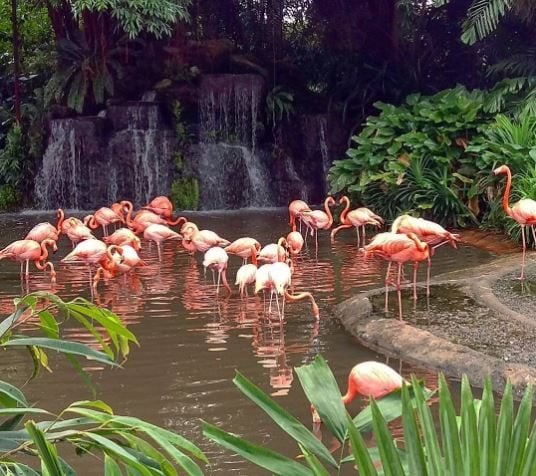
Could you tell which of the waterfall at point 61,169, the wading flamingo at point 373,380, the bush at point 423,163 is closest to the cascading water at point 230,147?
the waterfall at point 61,169

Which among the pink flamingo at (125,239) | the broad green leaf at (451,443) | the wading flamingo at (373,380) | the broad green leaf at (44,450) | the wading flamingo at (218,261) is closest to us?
the broad green leaf at (451,443)

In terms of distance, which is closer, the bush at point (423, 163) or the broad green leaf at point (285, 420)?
the broad green leaf at point (285, 420)

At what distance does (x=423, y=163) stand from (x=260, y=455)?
10.3 m

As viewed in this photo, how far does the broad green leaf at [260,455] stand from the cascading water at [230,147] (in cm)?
1396

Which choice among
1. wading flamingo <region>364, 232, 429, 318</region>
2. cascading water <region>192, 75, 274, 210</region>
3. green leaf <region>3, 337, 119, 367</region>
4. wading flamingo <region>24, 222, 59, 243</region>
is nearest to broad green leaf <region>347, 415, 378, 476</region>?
green leaf <region>3, 337, 119, 367</region>

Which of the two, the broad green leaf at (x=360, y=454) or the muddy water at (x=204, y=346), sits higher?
the broad green leaf at (x=360, y=454)

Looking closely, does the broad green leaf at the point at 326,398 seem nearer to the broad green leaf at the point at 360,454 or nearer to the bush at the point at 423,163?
the broad green leaf at the point at 360,454

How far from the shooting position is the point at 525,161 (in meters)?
9.73

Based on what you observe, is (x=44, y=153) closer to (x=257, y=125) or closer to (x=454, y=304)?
(x=257, y=125)

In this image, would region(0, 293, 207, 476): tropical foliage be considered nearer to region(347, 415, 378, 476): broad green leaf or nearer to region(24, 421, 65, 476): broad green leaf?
region(24, 421, 65, 476): broad green leaf

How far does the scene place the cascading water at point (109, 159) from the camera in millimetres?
15266

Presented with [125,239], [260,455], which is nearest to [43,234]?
[125,239]

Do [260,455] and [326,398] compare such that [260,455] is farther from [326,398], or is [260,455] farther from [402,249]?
[402,249]

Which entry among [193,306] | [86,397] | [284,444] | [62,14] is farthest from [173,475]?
[62,14]
